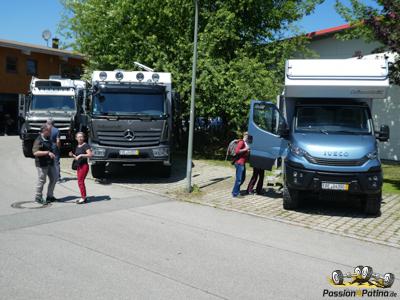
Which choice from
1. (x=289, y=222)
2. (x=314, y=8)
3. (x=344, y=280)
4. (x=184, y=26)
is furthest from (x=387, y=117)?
(x=344, y=280)

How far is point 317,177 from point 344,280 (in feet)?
10.8

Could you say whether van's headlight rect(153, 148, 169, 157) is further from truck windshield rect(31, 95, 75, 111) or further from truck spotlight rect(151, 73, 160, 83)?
truck windshield rect(31, 95, 75, 111)

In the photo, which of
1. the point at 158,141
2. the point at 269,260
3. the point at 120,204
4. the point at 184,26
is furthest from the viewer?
the point at 184,26

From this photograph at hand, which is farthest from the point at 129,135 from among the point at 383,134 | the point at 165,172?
the point at 383,134

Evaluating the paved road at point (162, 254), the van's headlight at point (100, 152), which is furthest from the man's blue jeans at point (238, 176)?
the van's headlight at point (100, 152)

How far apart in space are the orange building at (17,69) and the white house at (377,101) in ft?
59.6

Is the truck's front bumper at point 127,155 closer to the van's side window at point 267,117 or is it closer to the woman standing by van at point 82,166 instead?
the woman standing by van at point 82,166

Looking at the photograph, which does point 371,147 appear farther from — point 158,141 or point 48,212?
point 48,212

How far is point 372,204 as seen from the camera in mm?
8883

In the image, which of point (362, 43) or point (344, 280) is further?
point (362, 43)

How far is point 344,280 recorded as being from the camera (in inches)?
214

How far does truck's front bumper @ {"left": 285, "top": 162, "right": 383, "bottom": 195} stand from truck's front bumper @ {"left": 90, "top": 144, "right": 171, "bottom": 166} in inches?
180

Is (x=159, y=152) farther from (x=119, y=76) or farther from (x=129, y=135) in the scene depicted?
(x=119, y=76)

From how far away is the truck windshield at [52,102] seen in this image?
18.1 metres
